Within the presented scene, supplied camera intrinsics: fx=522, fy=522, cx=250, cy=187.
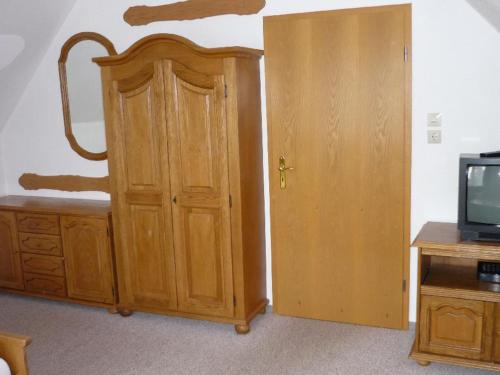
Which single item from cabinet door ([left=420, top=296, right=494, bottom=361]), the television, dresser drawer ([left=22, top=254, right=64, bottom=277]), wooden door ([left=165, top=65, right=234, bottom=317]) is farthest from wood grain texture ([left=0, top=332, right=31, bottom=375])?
the television

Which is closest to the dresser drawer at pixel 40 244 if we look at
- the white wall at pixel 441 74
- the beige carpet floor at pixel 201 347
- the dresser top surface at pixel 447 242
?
the beige carpet floor at pixel 201 347

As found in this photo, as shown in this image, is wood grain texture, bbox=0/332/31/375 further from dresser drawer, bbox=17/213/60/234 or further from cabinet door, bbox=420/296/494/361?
cabinet door, bbox=420/296/494/361

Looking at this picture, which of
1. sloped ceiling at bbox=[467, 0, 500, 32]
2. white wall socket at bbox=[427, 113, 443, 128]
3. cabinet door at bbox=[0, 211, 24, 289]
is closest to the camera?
sloped ceiling at bbox=[467, 0, 500, 32]

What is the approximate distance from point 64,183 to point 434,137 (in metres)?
2.75

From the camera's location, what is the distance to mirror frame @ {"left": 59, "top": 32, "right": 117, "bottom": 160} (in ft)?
12.3

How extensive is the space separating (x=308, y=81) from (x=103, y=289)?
6.43ft

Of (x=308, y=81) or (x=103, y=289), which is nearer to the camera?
(x=308, y=81)

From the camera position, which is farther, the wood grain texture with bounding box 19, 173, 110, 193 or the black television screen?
the wood grain texture with bounding box 19, 173, 110, 193

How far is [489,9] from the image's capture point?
99.6 inches

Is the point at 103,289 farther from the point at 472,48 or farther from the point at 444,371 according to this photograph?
the point at 472,48

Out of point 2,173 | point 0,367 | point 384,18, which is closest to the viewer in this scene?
point 0,367

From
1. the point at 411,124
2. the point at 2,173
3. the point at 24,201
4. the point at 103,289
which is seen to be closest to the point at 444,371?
the point at 411,124

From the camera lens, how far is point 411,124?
301cm

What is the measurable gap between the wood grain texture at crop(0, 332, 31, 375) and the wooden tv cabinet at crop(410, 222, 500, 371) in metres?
1.87
